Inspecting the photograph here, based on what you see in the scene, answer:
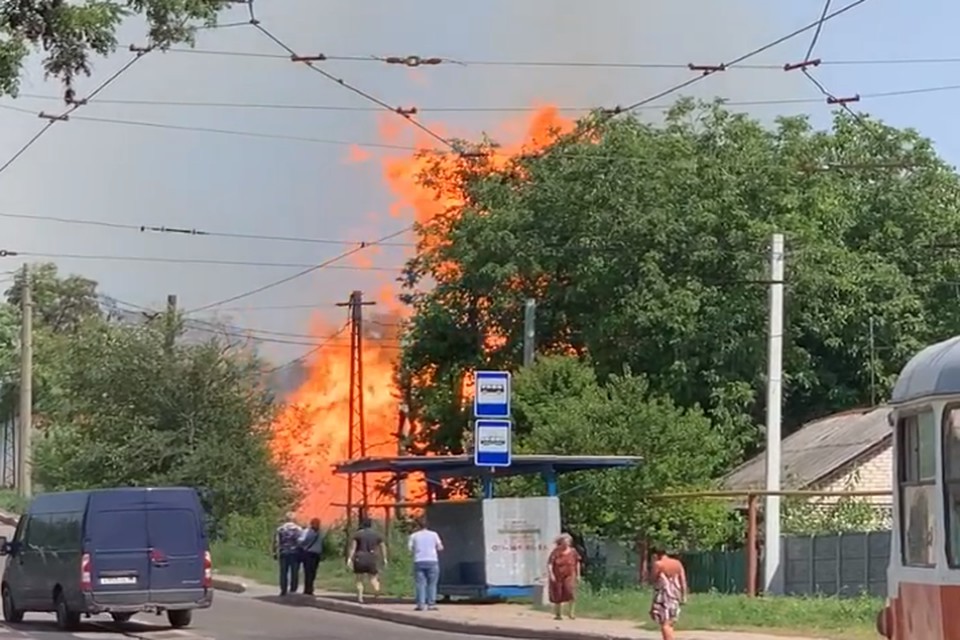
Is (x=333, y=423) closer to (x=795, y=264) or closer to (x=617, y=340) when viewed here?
(x=617, y=340)

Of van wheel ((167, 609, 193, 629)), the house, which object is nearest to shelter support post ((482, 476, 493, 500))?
van wheel ((167, 609, 193, 629))

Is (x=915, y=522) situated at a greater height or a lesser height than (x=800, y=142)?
lesser

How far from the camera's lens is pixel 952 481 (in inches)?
405

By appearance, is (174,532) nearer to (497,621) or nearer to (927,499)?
(497,621)

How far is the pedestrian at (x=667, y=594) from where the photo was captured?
75.2 feet

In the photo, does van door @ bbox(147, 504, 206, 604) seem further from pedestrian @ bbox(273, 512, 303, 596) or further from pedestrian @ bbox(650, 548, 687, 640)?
pedestrian @ bbox(273, 512, 303, 596)

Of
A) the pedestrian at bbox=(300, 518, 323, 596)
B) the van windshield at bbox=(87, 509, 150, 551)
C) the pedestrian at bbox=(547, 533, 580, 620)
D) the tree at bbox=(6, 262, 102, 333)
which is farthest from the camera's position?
the tree at bbox=(6, 262, 102, 333)

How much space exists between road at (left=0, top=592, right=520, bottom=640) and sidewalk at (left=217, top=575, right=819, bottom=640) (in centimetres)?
44

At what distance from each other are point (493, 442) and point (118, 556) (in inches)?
282

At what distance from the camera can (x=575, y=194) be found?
5041 cm

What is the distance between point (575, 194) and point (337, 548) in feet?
38.3

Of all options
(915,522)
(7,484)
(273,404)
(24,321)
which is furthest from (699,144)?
(7,484)

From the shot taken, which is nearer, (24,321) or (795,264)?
(795,264)

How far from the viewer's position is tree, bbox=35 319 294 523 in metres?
53.1
